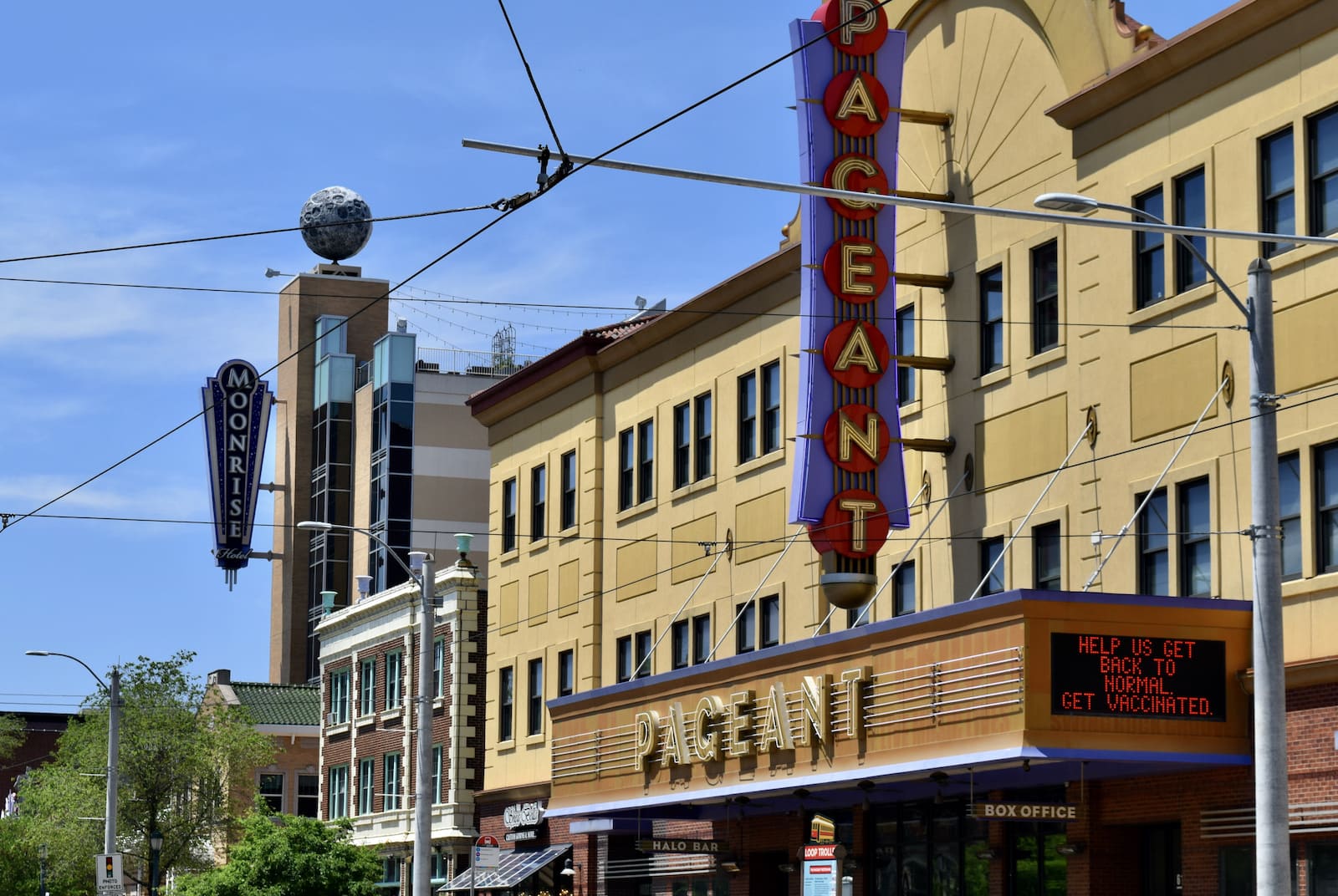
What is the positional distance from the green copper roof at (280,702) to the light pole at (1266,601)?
61281 mm

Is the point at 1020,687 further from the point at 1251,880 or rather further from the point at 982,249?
the point at 982,249

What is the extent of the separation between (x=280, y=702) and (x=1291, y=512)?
58.6m

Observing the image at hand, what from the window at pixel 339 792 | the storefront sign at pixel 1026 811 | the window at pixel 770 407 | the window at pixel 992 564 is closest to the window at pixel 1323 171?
the window at pixel 992 564

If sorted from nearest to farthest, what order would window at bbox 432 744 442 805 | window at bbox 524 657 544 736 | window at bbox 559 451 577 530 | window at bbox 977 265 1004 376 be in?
window at bbox 977 265 1004 376, window at bbox 559 451 577 530, window at bbox 524 657 544 736, window at bbox 432 744 442 805

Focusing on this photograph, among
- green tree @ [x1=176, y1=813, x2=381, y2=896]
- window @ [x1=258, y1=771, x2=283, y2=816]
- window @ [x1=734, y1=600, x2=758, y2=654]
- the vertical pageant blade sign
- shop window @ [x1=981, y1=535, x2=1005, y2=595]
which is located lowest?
green tree @ [x1=176, y1=813, x2=381, y2=896]

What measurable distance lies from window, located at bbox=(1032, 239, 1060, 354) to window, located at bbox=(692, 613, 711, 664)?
1126cm

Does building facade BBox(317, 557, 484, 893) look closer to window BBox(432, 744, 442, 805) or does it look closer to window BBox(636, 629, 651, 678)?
window BBox(432, 744, 442, 805)

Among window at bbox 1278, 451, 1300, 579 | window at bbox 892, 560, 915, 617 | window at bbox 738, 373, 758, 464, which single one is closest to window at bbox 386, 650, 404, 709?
window at bbox 738, 373, 758, 464

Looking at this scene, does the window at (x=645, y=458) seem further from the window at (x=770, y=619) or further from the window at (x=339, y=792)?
the window at (x=339, y=792)

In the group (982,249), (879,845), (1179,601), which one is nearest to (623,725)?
(879,845)

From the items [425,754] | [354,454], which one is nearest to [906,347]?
[425,754]

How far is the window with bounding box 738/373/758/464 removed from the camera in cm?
3750

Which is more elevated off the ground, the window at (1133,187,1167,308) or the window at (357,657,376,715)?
the window at (1133,187,1167,308)

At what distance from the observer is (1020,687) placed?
940 inches
